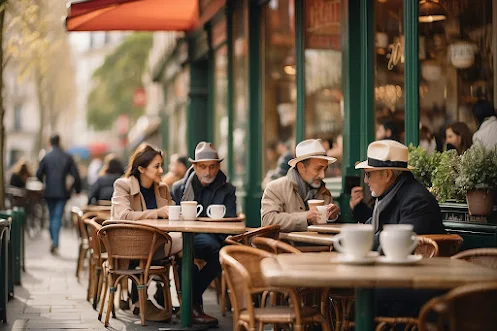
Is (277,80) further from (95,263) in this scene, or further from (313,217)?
(313,217)

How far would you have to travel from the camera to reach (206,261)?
30.6ft

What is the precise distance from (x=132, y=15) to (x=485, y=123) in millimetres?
7991

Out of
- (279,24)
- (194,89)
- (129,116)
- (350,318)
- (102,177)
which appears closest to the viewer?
(350,318)

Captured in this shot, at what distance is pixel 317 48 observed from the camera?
1169 cm

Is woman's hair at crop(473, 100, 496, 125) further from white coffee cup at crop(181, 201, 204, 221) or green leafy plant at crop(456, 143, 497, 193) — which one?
white coffee cup at crop(181, 201, 204, 221)

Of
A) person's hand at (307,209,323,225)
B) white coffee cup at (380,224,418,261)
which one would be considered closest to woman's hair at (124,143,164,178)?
person's hand at (307,209,323,225)

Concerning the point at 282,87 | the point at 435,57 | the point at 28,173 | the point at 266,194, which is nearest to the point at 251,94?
the point at 282,87

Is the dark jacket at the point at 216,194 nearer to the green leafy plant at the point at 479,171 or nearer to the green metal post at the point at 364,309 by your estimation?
the green leafy plant at the point at 479,171

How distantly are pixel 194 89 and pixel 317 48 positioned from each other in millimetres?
7117

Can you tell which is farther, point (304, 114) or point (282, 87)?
point (282, 87)

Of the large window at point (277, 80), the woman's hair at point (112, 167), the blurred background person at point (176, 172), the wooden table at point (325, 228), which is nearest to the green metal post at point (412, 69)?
the wooden table at point (325, 228)

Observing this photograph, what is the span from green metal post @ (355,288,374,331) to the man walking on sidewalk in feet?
39.3

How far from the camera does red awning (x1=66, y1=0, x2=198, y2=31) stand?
43.5ft

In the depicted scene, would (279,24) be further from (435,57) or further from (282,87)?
(435,57)
